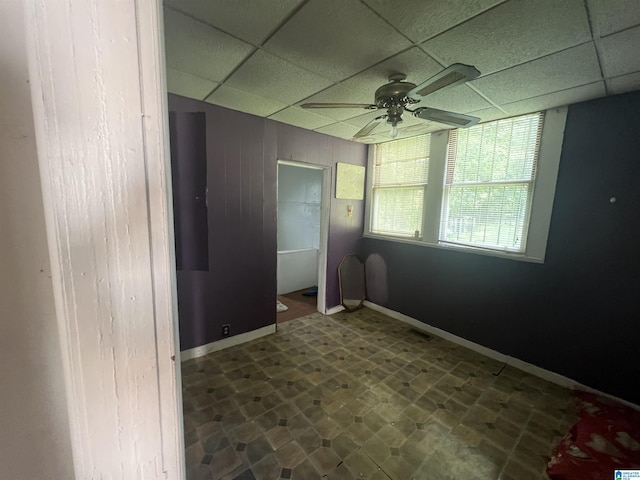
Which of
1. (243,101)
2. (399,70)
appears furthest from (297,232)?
(399,70)

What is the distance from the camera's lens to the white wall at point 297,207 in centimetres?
454

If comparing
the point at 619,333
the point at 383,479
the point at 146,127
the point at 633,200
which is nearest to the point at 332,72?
the point at 146,127

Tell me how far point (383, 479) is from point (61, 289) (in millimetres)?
1873

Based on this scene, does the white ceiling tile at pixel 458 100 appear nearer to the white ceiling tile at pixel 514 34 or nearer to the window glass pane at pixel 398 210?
the white ceiling tile at pixel 514 34

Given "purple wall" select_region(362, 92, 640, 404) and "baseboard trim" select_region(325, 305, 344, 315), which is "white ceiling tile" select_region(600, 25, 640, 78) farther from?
"baseboard trim" select_region(325, 305, 344, 315)

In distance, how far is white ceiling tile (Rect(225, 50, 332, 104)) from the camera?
5.45ft

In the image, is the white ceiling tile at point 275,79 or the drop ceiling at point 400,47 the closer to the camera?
the drop ceiling at point 400,47

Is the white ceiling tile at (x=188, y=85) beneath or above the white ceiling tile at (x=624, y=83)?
above

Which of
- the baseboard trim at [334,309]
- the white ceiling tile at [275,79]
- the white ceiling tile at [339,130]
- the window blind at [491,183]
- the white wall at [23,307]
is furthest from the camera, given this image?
the baseboard trim at [334,309]

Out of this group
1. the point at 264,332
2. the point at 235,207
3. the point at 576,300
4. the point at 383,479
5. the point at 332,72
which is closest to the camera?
the point at 383,479

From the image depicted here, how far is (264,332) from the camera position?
9.81 feet

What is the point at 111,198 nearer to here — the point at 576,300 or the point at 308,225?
the point at 576,300

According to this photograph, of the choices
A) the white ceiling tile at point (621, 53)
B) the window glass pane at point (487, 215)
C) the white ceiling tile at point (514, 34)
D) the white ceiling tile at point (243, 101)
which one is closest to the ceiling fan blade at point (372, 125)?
the white ceiling tile at point (514, 34)

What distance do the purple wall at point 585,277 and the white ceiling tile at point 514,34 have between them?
1.14m
